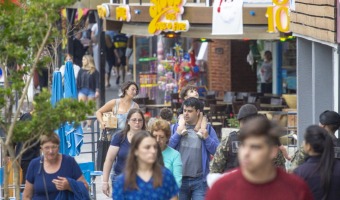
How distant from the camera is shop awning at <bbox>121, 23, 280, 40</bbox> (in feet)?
63.1

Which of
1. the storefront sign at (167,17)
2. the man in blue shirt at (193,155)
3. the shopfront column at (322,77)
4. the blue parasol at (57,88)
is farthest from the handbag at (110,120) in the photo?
the storefront sign at (167,17)

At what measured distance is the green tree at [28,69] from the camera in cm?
830

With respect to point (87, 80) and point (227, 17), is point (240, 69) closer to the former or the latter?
point (87, 80)

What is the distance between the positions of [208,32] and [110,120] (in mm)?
5638

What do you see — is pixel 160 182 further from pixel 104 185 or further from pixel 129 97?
pixel 129 97

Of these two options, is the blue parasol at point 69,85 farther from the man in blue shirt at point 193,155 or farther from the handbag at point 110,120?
the man in blue shirt at point 193,155

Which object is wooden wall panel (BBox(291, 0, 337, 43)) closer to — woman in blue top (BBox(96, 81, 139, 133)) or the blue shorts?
woman in blue top (BBox(96, 81, 139, 133))

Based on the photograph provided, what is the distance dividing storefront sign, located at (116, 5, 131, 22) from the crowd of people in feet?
28.1

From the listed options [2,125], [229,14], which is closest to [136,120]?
[2,125]

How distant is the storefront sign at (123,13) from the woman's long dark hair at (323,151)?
14.3 m

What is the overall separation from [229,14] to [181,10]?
135 cm

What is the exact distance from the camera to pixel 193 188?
10.7 metres

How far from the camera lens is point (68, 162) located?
30.5 feet

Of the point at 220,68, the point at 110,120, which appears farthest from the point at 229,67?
the point at 110,120
